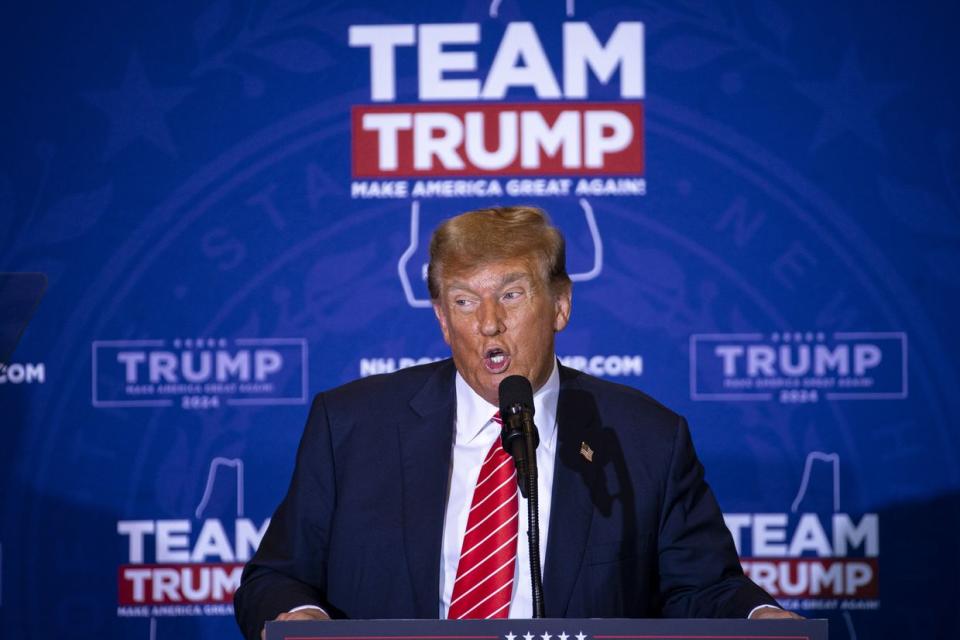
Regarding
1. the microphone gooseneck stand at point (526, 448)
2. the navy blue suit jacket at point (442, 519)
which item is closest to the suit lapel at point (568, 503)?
the navy blue suit jacket at point (442, 519)

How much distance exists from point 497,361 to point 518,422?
0.57 metres

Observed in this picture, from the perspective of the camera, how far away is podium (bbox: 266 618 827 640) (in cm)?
162

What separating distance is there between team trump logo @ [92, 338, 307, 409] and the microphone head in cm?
213

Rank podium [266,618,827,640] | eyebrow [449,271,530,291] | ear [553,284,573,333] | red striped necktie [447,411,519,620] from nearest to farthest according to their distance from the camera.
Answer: podium [266,618,827,640] → red striped necktie [447,411,519,620] → eyebrow [449,271,530,291] → ear [553,284,573,333]

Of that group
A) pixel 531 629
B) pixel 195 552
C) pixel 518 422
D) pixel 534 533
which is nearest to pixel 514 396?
pixel 518 422

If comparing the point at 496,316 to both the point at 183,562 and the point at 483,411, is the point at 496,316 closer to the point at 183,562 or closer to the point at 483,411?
the point at 483,411

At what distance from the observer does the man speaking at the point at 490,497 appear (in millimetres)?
2268

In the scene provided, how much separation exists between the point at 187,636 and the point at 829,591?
2234mm

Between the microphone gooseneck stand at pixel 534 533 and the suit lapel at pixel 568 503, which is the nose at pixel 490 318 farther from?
the microphone gooseneck stand at pixel 534 533

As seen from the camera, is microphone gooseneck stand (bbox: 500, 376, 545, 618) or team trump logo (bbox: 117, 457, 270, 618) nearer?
microphone gooseneck stand (bbox: 500, 376, 545, 618)

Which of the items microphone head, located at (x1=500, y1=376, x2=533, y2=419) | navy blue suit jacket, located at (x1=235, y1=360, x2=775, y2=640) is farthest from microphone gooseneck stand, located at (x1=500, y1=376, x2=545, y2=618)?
navy blue suit jacket, located at (x1=235, y1=360, x2=775, y2=640)

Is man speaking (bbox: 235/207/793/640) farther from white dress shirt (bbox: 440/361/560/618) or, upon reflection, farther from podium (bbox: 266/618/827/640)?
podium (bbox: 266/618/827/640)

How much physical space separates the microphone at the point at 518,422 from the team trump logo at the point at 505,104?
2121 millimetres

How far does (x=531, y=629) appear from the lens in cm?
163
